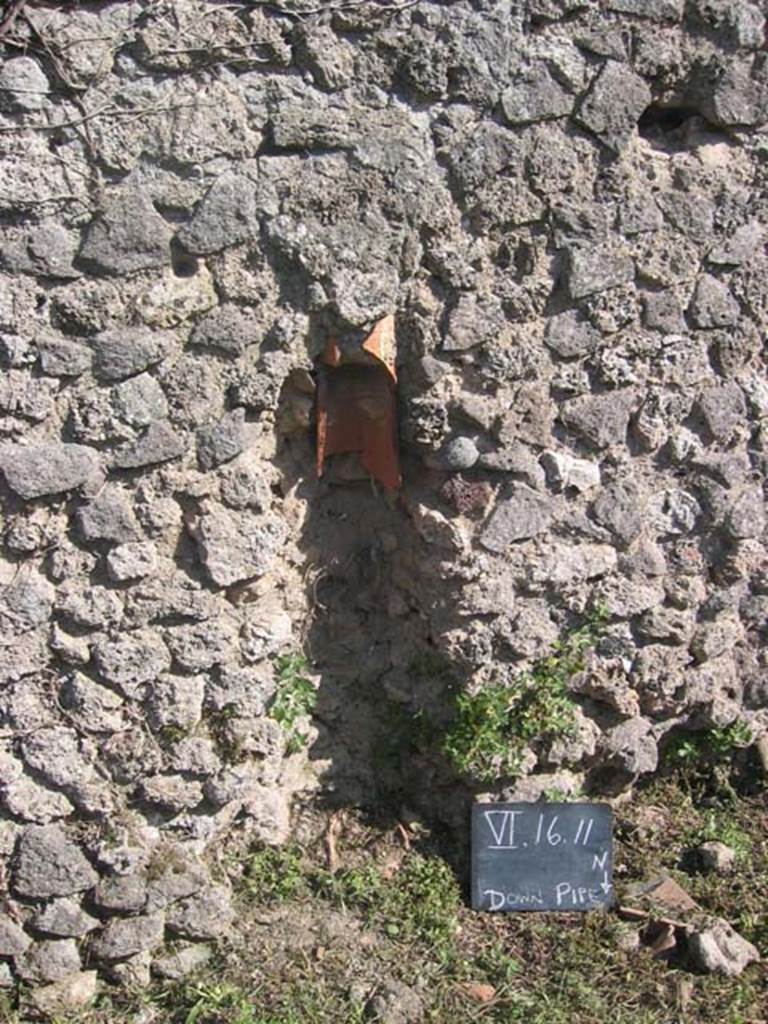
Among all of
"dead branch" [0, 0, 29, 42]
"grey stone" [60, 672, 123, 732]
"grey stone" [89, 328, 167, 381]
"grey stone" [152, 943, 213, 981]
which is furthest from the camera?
"grey stone" [152, 943, 213, 981]

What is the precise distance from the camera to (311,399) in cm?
353

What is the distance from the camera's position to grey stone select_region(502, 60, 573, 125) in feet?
11.2

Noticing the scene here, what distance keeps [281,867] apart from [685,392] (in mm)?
1587

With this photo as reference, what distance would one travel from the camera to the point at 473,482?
3.59 m

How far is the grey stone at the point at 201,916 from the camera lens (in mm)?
3447

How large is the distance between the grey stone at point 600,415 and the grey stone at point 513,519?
0.66 feet

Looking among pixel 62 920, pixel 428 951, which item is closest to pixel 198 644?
pixel 62 920

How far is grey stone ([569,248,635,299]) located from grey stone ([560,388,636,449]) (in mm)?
267

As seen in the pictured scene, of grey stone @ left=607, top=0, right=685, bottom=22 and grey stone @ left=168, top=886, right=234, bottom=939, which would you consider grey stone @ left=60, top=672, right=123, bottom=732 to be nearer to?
grey stone @ left=168, top=886, right=234, bottom=939

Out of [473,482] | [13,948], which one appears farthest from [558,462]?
[13,948]

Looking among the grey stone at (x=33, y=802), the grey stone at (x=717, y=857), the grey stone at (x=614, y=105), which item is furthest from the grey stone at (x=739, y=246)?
the grey stone at (x=33, y=802)

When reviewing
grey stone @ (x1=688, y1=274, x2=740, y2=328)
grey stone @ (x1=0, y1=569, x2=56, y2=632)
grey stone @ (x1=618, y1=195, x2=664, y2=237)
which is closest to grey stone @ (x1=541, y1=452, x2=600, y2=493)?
grey stone @ (x1=688, y1=274, x2=740, y2=328)

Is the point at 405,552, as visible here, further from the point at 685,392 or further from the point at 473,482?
the point at 685,392

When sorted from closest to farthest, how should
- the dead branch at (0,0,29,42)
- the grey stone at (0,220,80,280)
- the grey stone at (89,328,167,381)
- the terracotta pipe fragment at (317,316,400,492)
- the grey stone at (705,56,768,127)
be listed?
the dead branch at (0,0,29,42)
the grey stone at (0,220,80,280)
the grey stone at (89,328,167,381)
the terracotta pipe fragment at (317,316,400,492)
the grey stone at (705,56,768,127)
